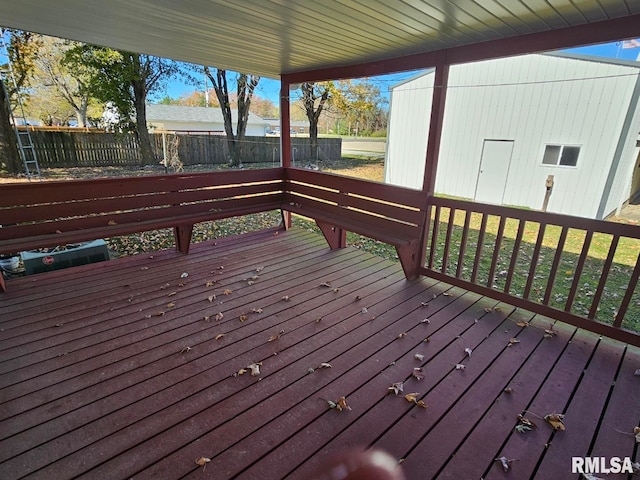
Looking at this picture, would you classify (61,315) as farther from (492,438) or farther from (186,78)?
(186,78)

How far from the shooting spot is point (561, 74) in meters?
7.15

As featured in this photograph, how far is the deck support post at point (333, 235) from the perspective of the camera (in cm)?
408

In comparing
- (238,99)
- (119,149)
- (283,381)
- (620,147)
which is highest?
(238,99)

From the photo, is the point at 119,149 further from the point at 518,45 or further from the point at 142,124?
the point at 518,45

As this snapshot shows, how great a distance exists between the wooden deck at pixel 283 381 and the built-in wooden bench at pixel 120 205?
1.53 feet

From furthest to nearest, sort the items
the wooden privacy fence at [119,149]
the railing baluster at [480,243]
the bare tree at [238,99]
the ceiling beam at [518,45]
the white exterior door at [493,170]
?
the bare tree at [238,99]
the wooden privacy fence at [119,149]
the white exterior door at [493,170]
the railing baluster at [480,243]
the ceiling beam at [518,45]

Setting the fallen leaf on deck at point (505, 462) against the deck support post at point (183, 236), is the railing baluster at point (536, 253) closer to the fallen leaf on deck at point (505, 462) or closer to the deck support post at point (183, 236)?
the fallen leaf on deck at point (505, 462)

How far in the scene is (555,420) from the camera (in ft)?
5.51

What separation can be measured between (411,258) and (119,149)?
37.3 ft

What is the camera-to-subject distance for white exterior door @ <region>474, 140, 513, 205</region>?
820cm

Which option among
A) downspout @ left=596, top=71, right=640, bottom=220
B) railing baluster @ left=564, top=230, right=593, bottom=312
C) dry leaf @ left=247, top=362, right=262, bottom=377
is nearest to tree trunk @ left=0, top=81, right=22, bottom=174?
dry leaf @ left=247, top=362, right=262, bottom=377

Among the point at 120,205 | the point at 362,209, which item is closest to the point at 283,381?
the point at 362,209

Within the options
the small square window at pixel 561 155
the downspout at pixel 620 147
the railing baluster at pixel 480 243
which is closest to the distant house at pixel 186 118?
the small square window at pixel 561 155

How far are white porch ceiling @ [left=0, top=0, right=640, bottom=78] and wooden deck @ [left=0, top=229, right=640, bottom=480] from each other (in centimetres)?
214
